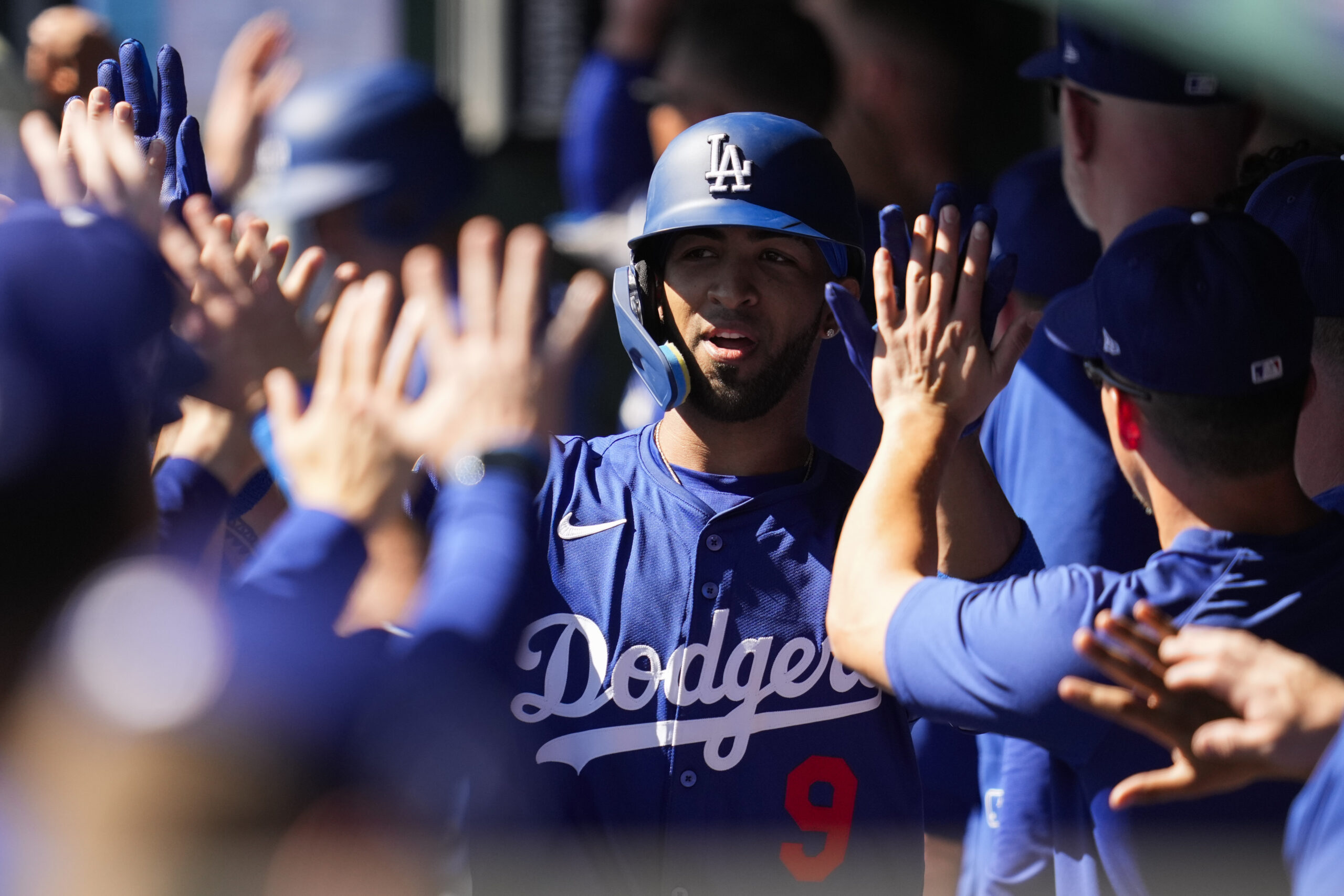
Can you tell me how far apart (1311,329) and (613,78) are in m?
4.26

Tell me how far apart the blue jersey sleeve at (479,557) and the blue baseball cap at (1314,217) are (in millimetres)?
1486

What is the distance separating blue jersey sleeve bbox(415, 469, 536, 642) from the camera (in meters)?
1.75

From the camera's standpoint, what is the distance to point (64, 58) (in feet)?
13.5

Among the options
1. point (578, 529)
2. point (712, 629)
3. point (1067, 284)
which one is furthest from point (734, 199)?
point (1067, 284)

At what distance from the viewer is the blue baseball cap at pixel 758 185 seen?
2.37m

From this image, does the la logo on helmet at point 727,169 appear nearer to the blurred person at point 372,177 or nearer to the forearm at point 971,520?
the forearm at point 971,520

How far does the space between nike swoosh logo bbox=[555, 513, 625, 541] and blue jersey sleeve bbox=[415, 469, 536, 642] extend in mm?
495

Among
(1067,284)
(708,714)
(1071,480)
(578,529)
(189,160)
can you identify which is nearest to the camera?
(708,714)

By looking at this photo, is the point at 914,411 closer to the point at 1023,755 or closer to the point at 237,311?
the point at 237,311

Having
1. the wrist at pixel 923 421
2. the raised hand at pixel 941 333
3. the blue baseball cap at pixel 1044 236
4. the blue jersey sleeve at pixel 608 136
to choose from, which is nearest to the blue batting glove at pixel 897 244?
the raised hand at pixel 941 333

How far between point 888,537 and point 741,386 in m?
0.52

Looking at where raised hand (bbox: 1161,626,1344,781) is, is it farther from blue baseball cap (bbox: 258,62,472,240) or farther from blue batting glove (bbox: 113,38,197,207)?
blue baseball cap (bbox: 258,62,472,240)

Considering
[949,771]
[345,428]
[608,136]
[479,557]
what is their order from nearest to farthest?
[345,428], [479,557], [949,771], [608,136]

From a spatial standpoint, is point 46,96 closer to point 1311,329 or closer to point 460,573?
point 460,573
